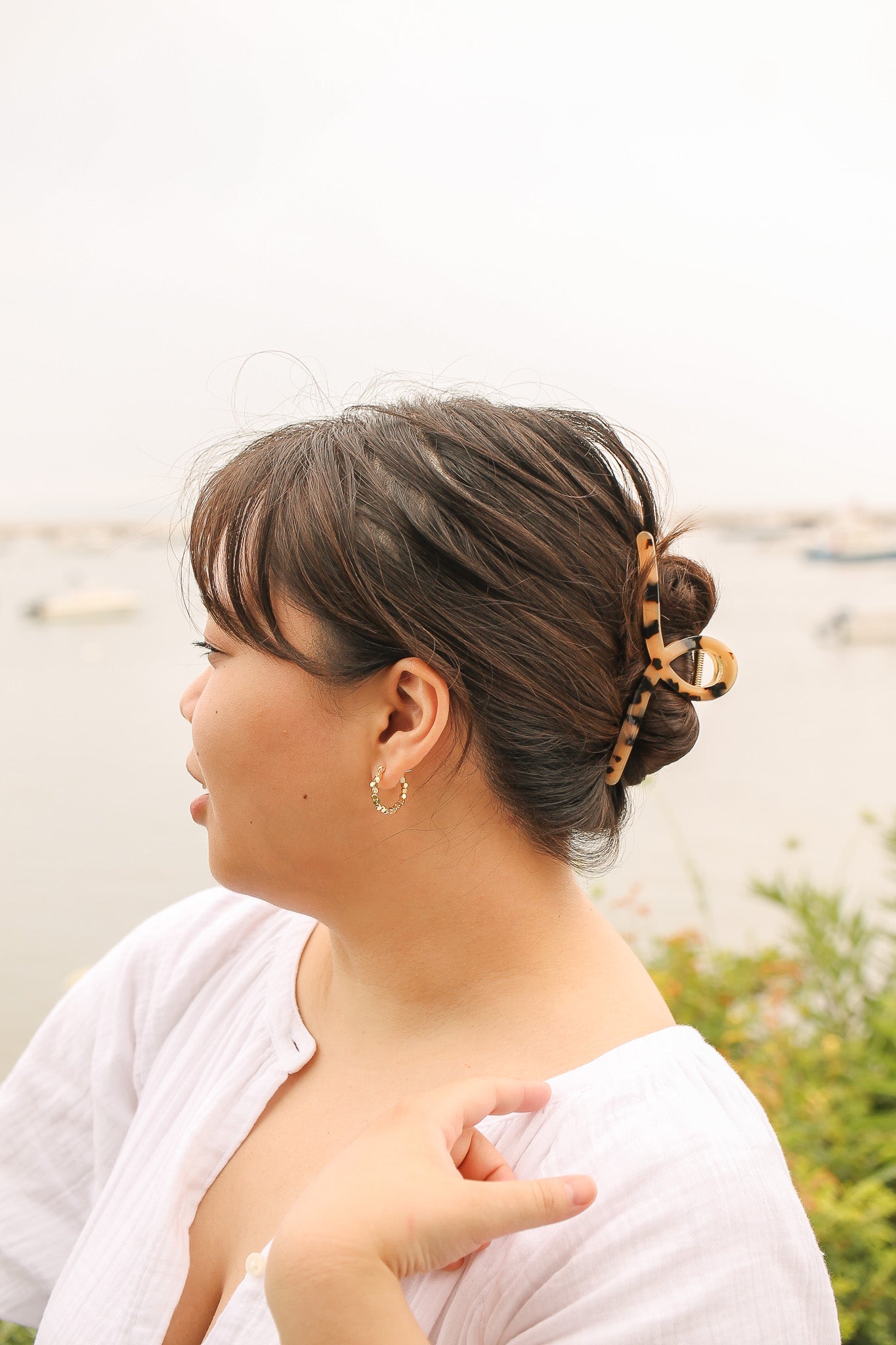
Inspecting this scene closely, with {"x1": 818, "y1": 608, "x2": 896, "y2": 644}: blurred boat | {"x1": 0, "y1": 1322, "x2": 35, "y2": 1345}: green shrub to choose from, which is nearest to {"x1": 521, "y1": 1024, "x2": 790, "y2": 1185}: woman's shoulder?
{"x1": 0, "y1": 1322, "x2": 35, "y2": 1345}: green shrub

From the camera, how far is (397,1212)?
601mm

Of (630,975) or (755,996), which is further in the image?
(755,996)

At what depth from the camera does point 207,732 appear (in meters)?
0.81

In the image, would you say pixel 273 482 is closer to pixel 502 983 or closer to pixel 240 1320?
pixel 502 983

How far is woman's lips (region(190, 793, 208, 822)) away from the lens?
872mm

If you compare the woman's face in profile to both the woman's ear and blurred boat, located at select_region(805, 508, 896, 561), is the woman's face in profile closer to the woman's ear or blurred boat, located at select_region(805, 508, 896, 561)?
the woman's ear

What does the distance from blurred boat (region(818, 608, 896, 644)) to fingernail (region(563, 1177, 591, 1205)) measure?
2.40 m

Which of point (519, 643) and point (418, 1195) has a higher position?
point (519, 643)

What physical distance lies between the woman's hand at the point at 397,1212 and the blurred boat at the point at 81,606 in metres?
Answer: 2.03

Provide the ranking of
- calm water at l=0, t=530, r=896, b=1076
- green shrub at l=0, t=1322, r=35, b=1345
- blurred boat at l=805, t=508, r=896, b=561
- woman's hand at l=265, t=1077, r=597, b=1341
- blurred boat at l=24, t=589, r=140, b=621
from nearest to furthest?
woman's hand at l=265, t=1077, r=597, b=1341 < green shrub at l=0, t=1322, r=35, b=1345 < calm water at l=0, t=530, r=896, b=1076 < blurred boat at l=24, t=589, r=140, b=621 < blurred boat at l=805, t=508, r=896, b=561

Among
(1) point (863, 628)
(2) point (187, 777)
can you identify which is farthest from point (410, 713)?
(1) point (863, 628)

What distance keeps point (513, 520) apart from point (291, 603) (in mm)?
192

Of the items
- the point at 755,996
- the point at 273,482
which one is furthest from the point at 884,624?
the point at 273,482

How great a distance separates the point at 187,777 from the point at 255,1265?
175 cm
